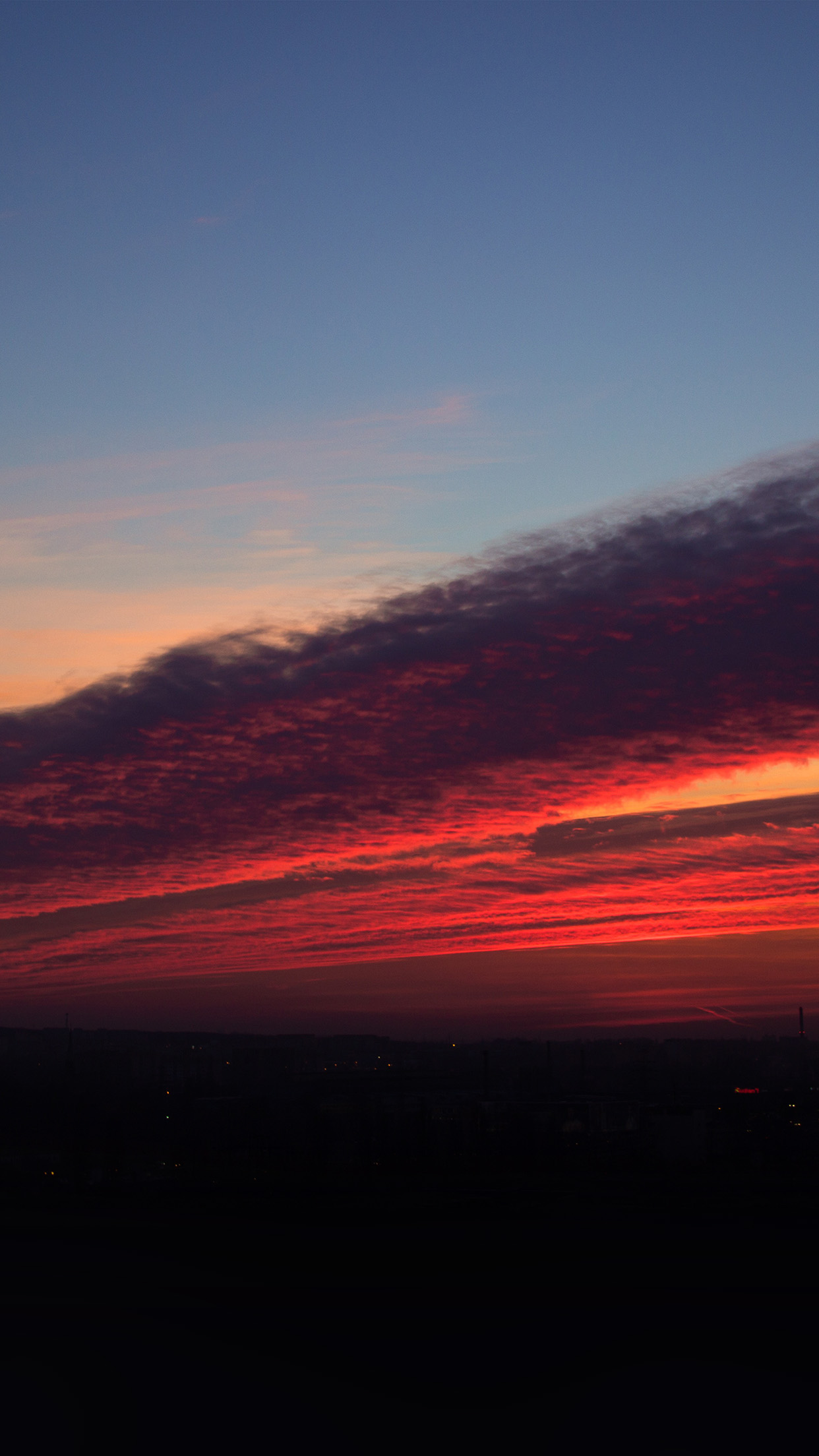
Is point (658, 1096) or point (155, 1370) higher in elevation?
point (155, 1370)

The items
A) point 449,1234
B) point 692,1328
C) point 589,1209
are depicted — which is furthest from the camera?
point 589,1209

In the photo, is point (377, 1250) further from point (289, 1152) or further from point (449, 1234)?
point (289, 1152)

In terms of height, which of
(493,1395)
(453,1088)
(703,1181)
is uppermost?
(493,1395)

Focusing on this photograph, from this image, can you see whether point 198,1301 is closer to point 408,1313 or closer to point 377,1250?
point 408,1313


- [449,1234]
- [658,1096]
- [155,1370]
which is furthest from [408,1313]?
[658,1096]

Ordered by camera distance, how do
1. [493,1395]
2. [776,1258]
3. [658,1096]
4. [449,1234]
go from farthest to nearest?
[658,1096] < [449,1234] < [776,1258] < [493,1395]

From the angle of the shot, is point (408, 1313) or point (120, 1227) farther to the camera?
point (120, 1227)
